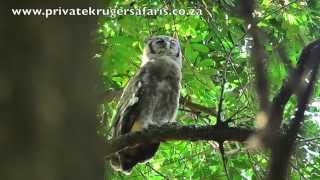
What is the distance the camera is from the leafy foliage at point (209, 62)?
11.4ft

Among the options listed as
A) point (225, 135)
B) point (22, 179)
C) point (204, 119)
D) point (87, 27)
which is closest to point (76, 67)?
point (87, 27)

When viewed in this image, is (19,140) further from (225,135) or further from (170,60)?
(170,60)

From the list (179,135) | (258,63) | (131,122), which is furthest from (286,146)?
(131,122)

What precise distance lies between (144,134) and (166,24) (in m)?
1.75

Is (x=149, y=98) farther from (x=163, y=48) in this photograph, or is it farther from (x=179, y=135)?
(x=179, y=135)

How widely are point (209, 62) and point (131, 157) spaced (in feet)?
2.36

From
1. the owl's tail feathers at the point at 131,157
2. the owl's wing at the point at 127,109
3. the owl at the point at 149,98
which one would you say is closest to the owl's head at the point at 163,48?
the owl at the point at 149,98

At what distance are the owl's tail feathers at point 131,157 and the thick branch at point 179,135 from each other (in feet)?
2.45

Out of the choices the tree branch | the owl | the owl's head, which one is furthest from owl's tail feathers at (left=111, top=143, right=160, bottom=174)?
the tree branch

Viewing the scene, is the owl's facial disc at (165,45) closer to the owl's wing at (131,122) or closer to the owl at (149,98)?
the owl at (149,98)

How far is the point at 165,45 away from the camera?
423 cm

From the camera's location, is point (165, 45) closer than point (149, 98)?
No

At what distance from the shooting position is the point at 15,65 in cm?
83

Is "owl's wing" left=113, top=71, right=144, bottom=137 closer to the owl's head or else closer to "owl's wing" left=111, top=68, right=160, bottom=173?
"owl's wing" left=111, top=68, right=160, bottom=173
